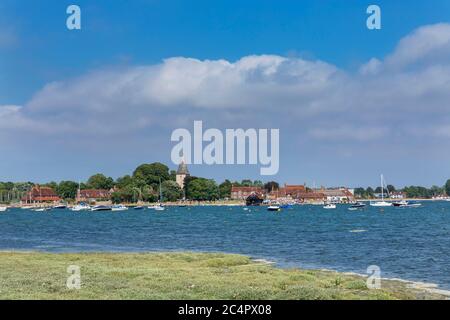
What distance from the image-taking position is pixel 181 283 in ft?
112

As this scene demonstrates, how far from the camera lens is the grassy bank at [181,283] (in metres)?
29.3

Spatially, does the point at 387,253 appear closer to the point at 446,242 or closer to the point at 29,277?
the point at 446,242

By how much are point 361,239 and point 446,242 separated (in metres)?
11.9

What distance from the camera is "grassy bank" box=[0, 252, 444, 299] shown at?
1152 inches
